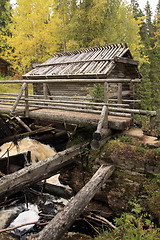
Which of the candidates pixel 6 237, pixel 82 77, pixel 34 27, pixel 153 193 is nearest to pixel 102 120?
pixel 153 193

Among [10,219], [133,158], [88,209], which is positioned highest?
[133,158]

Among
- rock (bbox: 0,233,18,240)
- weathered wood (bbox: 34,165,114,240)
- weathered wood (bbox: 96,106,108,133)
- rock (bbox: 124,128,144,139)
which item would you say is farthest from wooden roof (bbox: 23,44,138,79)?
rock (bbox: 0,233,18,240)

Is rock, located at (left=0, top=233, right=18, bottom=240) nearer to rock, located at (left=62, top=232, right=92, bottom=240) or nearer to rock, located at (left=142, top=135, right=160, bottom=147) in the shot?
rock, located at (left=62, top=232, right=92, bottom=240)

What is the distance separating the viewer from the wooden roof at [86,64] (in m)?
9.53

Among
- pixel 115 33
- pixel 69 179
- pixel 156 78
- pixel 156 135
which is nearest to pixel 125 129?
pixel 156 135

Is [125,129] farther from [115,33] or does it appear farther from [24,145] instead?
[115,33]

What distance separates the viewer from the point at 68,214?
298 centimetres

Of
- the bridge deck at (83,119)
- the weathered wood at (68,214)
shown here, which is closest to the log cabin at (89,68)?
the bridge deck at (83,119)

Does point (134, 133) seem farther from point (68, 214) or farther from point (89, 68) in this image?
point (89, 68)

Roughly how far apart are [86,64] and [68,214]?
887cm

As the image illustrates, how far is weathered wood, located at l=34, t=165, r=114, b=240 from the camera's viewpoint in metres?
2.62

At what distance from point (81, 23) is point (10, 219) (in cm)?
1504

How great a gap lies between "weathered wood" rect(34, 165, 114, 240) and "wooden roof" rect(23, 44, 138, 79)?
20.2 ft

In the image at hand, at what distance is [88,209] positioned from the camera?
4859mm
